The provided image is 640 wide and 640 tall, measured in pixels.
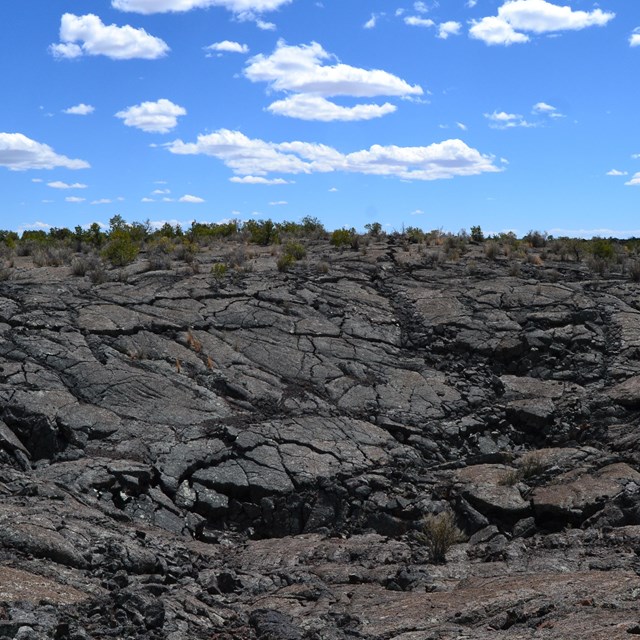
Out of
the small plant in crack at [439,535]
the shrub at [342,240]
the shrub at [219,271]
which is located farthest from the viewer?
the shrub at [342,240]

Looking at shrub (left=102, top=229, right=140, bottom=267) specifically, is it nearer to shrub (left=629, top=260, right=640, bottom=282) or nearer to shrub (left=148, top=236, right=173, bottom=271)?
shrub (left=148, top=236, right=173, bottom=271)

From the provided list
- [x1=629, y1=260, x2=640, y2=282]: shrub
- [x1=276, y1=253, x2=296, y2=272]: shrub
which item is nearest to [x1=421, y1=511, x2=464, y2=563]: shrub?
[x1=276, y1=253, x2=296, y2=272]: shrub

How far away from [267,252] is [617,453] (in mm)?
14522

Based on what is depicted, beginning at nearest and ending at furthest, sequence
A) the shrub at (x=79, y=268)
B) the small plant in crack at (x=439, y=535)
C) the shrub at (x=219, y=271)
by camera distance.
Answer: the small plant in crack at (x=439, y=535)
the shrub at (x=219, y=271)
the shrub at (x=79, y=268)

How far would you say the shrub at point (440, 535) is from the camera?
30.3 feet

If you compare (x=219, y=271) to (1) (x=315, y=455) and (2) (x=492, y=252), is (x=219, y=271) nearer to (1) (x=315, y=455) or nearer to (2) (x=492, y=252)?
(1) (x=315, y=455)

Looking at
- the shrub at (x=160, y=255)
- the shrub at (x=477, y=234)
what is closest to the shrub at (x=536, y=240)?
the shrub at (x=477, y=234)

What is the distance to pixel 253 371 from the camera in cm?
1488

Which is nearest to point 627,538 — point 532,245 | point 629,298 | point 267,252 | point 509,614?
point 509,614

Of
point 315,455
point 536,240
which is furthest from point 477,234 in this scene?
point 315,455

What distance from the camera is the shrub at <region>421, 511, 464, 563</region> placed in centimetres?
924

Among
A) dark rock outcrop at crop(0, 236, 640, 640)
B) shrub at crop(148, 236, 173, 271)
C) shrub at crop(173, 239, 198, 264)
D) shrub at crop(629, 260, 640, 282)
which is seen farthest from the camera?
shrub at crop(173, 239, 198, 264)

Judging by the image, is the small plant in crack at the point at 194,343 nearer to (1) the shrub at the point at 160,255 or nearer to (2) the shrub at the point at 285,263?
(1) the shrub at the point at 160,255

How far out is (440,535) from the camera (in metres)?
9.32
